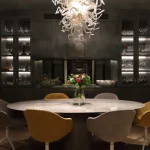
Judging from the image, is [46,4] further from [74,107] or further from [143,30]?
[74,107]

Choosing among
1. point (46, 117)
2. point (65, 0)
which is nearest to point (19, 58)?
point (65, 0)

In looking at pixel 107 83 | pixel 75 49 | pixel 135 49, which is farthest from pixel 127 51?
pixel 75 49

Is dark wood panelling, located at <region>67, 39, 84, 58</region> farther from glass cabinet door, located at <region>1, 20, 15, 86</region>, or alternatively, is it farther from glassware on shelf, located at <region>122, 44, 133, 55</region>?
glass cabinet door, located at <region>1, 20, 15, 86</region>

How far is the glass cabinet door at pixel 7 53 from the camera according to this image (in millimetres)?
→ 6445

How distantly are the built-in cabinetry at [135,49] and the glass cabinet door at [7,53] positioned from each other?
8.24 feet

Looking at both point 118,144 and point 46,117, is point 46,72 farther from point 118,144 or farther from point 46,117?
point 46,117

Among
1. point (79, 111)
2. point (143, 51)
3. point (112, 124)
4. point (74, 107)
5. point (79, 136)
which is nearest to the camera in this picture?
point (112, 124)

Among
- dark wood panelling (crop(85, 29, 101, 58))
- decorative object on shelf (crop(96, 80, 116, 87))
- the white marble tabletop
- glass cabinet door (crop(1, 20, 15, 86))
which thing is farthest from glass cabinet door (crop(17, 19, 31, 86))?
the white marble tabletop

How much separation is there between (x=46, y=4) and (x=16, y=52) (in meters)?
1.28

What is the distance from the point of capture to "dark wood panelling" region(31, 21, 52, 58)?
251 inches

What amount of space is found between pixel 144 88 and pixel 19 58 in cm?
293

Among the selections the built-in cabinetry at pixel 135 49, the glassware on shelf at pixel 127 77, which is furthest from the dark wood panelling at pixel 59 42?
the glassware on shelf at pixel 127 77

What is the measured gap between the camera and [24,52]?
646cm

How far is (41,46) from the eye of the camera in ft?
21.0
